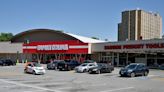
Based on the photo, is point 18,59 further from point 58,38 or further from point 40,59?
point 58,38

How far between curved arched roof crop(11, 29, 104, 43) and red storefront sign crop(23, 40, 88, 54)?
3.50 m

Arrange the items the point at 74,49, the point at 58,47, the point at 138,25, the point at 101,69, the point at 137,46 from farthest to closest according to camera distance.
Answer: the point at 138,25 → the point at 58,47 → the point at 74,49 → the point at 137,46 → the point at 101,69

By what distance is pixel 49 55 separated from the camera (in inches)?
2734

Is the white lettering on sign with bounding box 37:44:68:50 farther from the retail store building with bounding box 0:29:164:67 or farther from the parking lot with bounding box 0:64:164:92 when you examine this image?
the parking lot with bounding box 0:64:164:92

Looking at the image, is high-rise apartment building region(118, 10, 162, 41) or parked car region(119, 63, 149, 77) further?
high-rise apartment building region(118, 10, 162, 41)

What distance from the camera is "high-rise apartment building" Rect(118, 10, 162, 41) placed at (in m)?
99.7

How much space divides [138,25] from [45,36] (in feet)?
121

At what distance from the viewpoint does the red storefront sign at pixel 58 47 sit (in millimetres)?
61875

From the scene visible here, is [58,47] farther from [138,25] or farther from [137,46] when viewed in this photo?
[138,25]

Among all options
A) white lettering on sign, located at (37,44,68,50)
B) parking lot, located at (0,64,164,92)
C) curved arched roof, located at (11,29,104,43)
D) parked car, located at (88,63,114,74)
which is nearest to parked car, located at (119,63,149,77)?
parking lot, located at (0,64,164,92)

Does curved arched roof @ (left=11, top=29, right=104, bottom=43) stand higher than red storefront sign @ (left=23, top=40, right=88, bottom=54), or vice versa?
curved arched roof @ (left=11, top=29, right=104, bottom=43)

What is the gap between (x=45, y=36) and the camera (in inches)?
2894

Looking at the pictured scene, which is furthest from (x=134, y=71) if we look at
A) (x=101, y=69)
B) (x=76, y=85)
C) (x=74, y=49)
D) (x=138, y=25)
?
(x=138, y=25)

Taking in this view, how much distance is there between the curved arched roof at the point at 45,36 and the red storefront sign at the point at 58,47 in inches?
138
